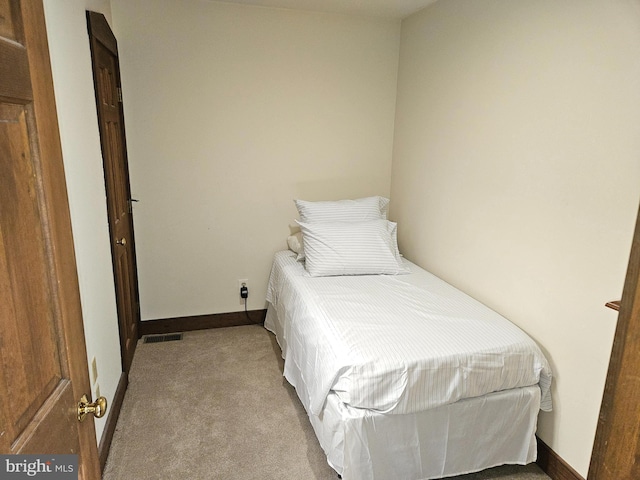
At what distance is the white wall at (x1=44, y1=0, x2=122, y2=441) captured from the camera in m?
1.51

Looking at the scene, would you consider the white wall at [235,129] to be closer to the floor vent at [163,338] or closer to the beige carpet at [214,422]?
the floor vent at [163,338]

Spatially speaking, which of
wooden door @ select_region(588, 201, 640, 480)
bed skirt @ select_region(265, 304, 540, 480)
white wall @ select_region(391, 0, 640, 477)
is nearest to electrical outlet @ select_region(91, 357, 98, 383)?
bed skirt @ select_region(265, 304, 540, 480)

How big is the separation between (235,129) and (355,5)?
45.8 inches

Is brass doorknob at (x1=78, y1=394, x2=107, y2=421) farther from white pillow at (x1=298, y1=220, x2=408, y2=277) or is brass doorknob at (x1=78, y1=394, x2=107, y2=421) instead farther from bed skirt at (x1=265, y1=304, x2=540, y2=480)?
white pillow at (x1=298, y1=220, x2=408, y2=277)

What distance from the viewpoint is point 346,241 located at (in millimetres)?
2770

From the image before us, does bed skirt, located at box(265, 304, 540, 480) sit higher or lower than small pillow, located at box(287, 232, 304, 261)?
lower

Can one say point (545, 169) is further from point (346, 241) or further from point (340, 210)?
point (340, 210)

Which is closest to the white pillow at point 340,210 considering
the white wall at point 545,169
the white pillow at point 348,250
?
the white pillow at point 348,250

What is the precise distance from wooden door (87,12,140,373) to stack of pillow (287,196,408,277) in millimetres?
1141

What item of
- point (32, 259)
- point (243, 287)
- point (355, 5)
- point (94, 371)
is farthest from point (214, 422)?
point (355, 5)

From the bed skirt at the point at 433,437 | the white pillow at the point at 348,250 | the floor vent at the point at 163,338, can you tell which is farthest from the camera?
the floor vent at the point at 163,338

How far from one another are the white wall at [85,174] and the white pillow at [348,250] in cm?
120

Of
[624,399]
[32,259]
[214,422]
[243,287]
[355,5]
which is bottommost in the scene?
[214,422]

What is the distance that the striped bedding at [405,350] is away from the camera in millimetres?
1688
